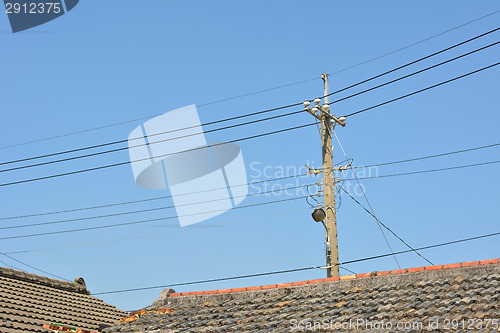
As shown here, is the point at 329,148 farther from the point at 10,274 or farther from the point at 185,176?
the point at 10,274

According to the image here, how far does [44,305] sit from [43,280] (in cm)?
210

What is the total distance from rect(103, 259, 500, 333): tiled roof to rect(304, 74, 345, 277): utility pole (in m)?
6.29

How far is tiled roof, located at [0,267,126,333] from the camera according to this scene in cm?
1535

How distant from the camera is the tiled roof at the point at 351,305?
342 inches

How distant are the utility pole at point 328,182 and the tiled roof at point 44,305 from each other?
7124mm

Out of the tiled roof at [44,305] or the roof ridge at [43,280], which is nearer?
the tiled roof at [44,305]

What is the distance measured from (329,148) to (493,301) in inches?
435

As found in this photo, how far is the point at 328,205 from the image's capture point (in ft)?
61.0
